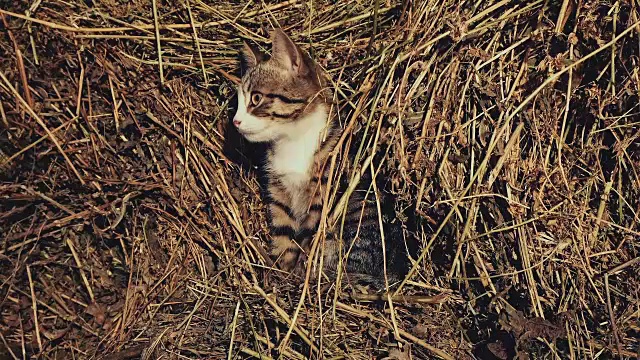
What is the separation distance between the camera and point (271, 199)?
2633 mm

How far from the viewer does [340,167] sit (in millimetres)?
2309

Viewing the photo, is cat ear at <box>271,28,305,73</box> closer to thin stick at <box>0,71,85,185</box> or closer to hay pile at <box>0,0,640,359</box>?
hay pile at <box>0,0,640,359</box>

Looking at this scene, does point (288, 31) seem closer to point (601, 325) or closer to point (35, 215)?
point (35, 215)

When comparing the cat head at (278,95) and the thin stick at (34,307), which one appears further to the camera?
Result: the cat head at (278,95)

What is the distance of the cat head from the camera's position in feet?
7.96

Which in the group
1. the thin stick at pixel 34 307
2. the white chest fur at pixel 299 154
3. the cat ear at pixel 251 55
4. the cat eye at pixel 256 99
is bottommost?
the thin stick at pixel 34 307

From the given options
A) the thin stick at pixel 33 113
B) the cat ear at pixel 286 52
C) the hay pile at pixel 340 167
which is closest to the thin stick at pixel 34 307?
the hay pile at pixel 340 167

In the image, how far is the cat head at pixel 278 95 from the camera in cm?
243

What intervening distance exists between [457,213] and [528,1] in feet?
2.12

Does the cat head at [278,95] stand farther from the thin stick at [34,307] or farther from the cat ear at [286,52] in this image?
the thin stick at [34,307]

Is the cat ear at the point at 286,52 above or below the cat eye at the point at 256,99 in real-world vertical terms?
above

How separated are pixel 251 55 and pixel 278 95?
0.18 m

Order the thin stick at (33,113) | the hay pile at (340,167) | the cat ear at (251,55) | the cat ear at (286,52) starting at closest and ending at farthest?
the hay pile at (340,167)
the thin stick at (33,113)
the cat ear at (286,52)
the cat ear at (251,55)

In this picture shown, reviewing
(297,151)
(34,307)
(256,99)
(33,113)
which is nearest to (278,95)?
(256,99)
